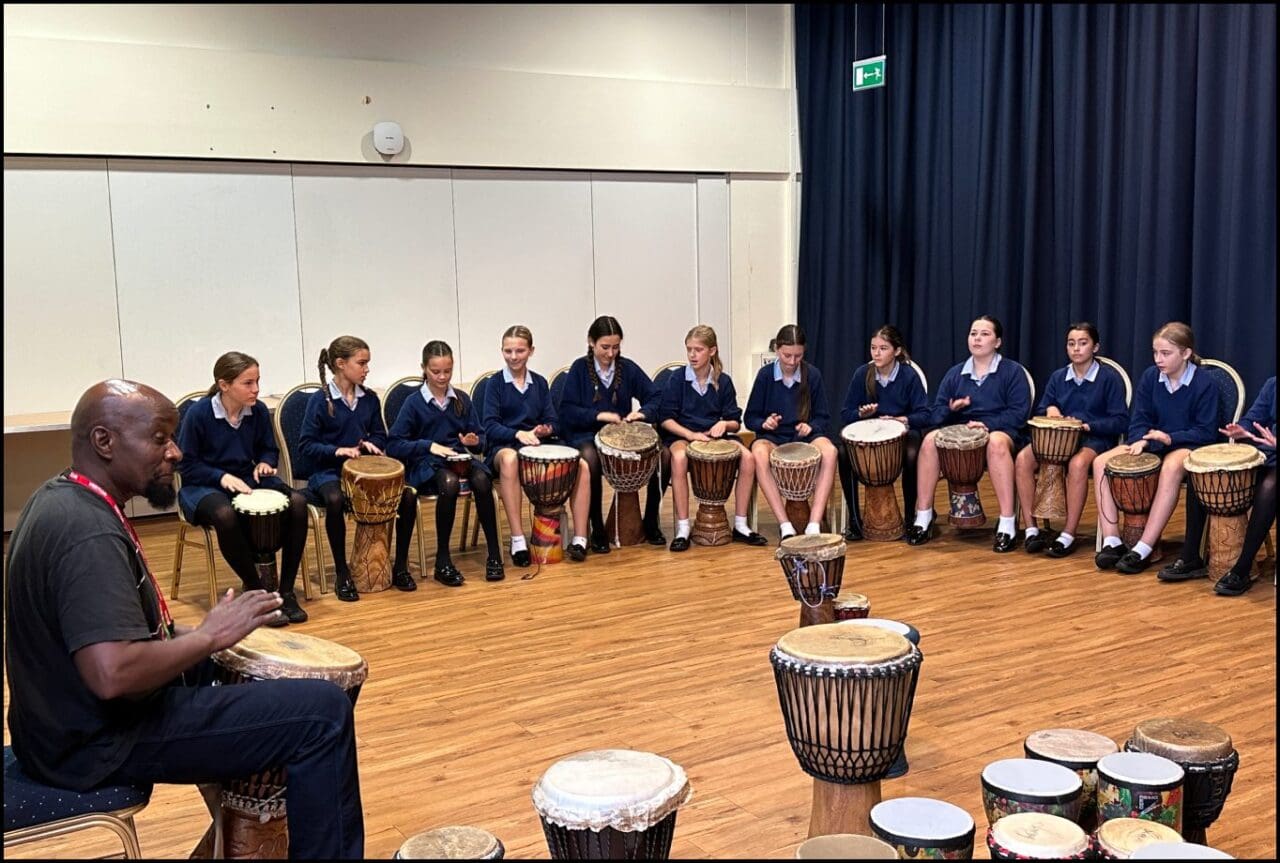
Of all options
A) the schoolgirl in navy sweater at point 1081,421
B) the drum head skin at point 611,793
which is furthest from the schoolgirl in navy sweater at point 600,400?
the drum head skin at point 611,793

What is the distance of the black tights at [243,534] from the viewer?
494 centimetres

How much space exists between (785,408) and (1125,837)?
4187 millimetres

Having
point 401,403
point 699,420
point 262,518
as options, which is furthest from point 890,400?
point 262,518

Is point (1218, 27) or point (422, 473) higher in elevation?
point (1218, 27)

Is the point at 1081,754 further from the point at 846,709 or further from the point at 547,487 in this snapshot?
the point at 547,487

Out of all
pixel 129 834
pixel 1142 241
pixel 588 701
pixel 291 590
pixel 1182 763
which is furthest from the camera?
pixel 1142 241

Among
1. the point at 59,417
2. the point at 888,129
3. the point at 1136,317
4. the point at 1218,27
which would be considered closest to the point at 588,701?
the point at 59,417

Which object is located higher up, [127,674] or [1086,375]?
[1086,375]

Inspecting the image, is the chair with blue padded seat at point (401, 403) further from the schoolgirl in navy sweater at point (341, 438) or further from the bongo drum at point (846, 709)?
the bongo drum at point (846, 709)

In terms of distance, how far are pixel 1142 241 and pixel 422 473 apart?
4.49 meters

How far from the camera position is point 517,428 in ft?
20.2

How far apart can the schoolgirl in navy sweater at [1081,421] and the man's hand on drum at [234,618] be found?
4.46 meters

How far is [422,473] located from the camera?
5.77 meters

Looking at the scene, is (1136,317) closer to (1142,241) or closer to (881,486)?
(1142,241)
